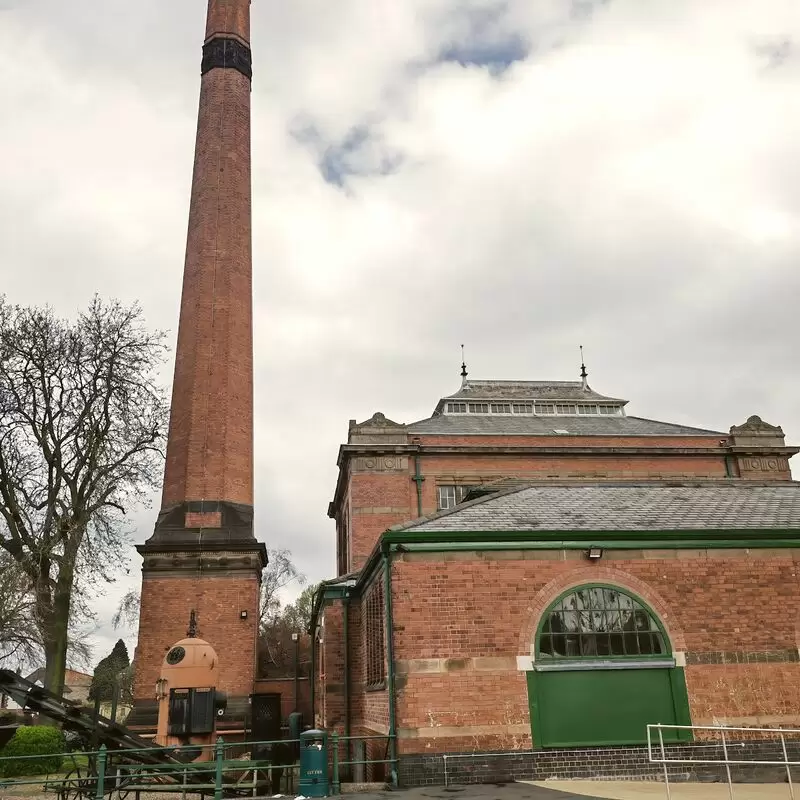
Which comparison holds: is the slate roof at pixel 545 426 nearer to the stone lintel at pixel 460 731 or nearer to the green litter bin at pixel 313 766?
the stone lintel at pixel 460 731

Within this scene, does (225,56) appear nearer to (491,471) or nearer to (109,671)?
(491,471)

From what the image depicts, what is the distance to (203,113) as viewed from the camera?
3166cm

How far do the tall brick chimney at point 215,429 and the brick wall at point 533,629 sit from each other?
1108 centimetres

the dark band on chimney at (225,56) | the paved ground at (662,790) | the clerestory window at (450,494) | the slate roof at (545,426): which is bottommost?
the paved ground at (662,790)

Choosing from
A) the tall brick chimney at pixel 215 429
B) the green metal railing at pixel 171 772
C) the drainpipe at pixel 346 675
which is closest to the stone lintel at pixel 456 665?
the green metal railing at pixel 171 772

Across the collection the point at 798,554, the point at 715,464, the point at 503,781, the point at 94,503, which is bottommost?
the point at 503,781

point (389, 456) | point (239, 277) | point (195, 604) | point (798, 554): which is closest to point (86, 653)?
point (195, 604)

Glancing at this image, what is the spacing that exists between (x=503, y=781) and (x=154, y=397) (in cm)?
1808

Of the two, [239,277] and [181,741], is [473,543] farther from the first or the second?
[239,277]

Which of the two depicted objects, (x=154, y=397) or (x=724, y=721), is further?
(x=154, y=397)

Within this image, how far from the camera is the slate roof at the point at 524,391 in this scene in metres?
34.1

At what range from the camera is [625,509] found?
15664mm

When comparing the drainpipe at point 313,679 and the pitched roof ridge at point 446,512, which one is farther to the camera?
the drainpipe at point 313,679

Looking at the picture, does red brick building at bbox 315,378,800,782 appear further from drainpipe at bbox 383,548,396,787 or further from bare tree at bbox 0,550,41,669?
bare tree at bbox 0,550,41,669
